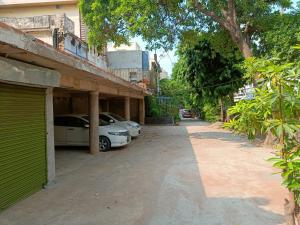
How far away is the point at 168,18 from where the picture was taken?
1634 cm

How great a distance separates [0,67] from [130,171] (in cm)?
513

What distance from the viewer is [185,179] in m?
8.91

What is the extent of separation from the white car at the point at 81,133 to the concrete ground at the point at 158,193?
6.29 ft

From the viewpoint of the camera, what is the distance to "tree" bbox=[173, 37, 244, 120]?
21.5 metres

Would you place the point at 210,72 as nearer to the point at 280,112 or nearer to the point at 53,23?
the point at 53,23

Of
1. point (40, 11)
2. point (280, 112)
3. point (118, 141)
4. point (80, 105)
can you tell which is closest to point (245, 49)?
point (118, 141)

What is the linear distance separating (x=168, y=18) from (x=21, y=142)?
35.4ft

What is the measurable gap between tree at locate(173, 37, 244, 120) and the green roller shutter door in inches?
569

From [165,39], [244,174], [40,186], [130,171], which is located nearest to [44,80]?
[40,186]

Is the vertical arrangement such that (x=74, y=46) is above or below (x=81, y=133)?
above

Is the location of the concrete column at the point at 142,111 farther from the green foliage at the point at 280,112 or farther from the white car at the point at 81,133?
the green foliage at the point at 280,112

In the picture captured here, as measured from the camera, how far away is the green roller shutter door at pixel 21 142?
674cm

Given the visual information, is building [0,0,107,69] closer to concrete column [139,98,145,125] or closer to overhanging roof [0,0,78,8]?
overhanging roof [0,0,78,8]

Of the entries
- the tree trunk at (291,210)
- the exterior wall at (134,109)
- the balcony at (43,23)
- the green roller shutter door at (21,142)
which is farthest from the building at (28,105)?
the exterior wall at (134,109)
